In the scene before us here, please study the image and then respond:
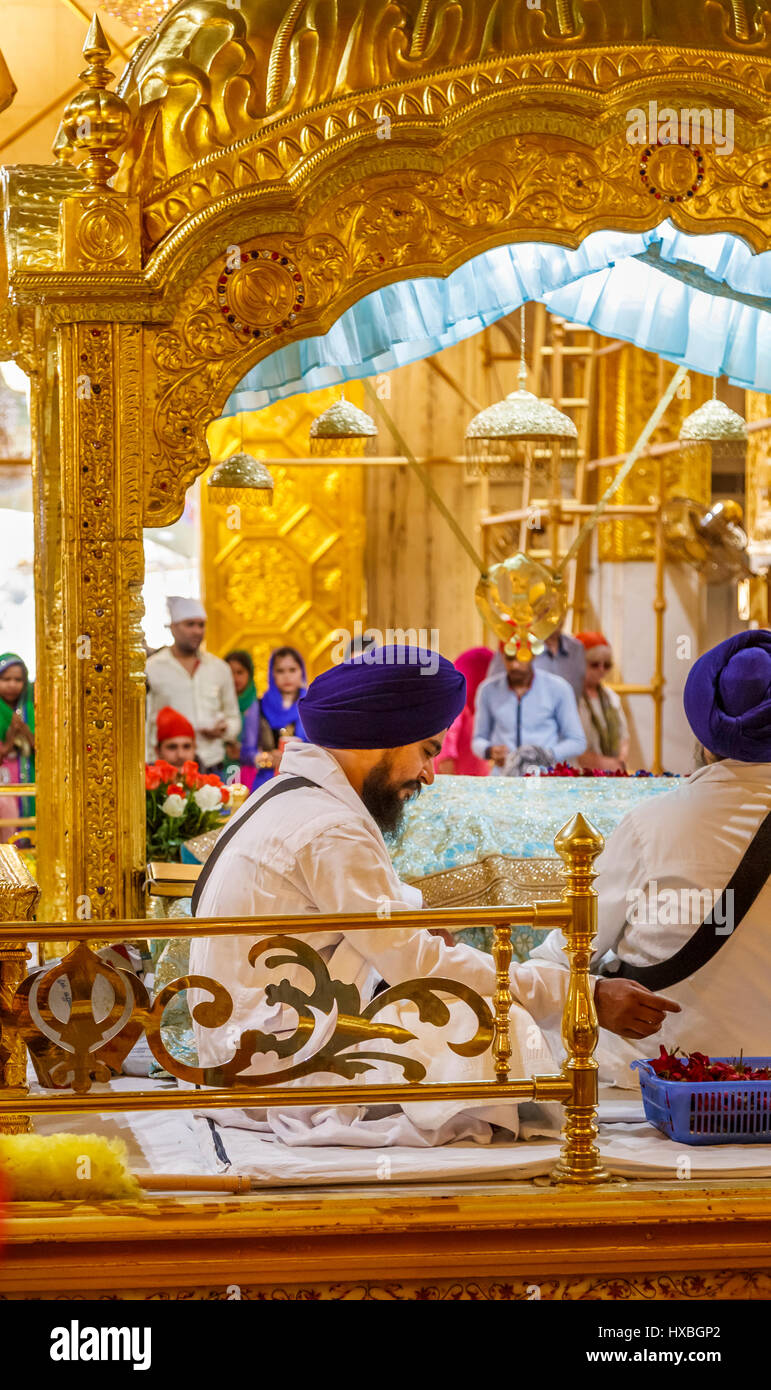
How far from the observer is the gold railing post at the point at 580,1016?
10.0 feet

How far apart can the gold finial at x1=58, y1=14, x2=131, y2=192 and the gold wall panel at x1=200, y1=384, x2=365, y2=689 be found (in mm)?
6631

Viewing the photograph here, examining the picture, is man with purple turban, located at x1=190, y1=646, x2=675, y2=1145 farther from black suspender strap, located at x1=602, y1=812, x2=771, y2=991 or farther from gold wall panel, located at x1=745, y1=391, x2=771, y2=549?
gold wall panel, located at x1=745, y1=391, x2=771, y2=549

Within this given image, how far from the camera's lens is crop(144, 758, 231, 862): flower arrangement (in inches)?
217

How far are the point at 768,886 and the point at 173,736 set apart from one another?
13.2 ft

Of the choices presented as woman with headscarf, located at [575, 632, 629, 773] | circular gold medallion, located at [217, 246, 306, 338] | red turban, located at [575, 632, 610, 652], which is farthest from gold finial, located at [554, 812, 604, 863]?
red turban, located at [575, 632, 610, 652]

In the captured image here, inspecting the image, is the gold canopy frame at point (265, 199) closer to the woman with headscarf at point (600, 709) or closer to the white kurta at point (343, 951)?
the white kurta at point (343, 951)

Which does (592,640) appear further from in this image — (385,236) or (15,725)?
(385,236)

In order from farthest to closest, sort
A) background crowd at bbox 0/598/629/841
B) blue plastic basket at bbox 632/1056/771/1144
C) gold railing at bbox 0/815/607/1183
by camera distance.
→ 1. background crowd at bbox 0/598/629/841
2. blue plastic basket at bbox 632/1056/771/1144
3. gold railing at bbox 0/815/607/1183

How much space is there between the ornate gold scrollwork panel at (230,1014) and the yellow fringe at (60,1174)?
0.13 metres

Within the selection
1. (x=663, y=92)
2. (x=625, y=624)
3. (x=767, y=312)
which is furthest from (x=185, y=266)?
(x=625, y=624)

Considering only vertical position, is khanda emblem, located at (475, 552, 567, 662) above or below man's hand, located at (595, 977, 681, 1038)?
above

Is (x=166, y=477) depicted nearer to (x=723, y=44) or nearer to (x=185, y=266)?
(x=185, y=266)

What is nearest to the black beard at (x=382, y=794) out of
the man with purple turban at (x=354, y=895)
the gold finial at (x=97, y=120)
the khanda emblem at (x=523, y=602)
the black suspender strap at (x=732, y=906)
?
the man with purple turban at (x=354, y=895)

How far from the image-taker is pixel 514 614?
5637 millimetres
